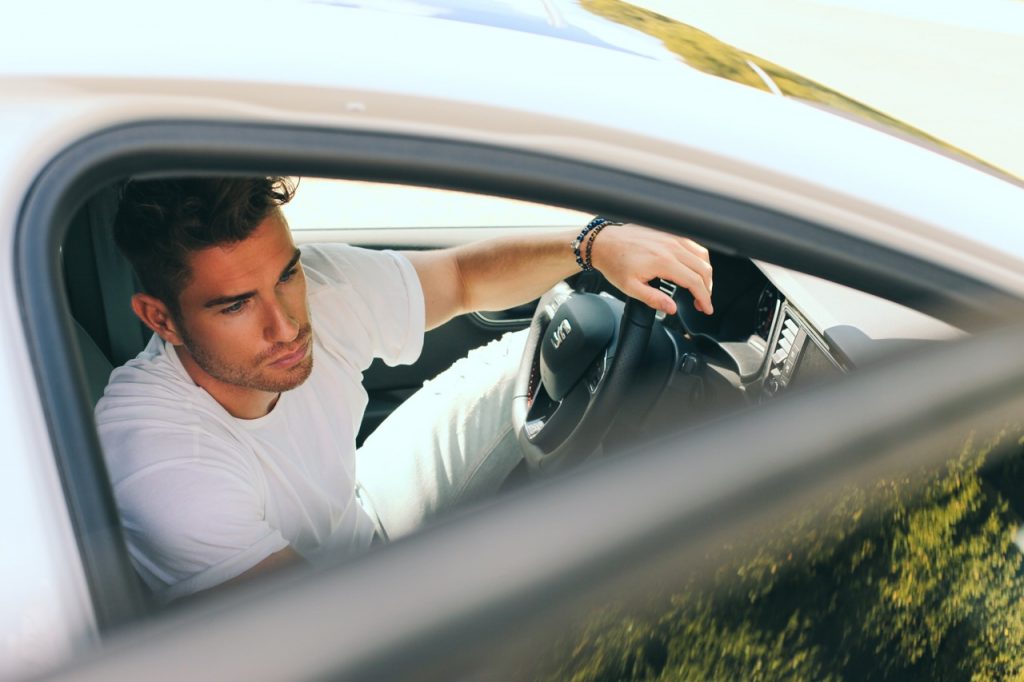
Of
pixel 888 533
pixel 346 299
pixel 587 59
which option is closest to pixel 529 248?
pixel 346 299

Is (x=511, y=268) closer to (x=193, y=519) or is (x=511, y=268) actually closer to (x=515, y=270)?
(x=515, y=270)

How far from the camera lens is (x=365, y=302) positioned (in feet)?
6.37

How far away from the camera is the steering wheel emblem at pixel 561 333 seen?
74.7 inches

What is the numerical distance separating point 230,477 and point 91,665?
739 mm

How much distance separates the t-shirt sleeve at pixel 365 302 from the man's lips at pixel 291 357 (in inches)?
8.6

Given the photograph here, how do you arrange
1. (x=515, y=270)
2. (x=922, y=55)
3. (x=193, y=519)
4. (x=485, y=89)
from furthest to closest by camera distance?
(x=922, y=55), (x=515, y=270), (x=193, y=519), (x=485, y=89)

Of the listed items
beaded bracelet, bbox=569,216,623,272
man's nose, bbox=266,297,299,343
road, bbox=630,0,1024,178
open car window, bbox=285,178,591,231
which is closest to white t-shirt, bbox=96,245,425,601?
man's nose, bbox=266,297,299,343

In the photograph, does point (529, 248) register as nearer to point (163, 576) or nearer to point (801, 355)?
point (801, 355)

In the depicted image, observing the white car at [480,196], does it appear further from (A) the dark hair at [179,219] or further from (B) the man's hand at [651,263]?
(A) the dark hair at [179,219]

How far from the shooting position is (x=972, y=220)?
1105mm

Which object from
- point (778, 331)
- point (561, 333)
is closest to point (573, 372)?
point (561, 333)

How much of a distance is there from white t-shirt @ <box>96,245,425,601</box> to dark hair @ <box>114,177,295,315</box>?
14 cm

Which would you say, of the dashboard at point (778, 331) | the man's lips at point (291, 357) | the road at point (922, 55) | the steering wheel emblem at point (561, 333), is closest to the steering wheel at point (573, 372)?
the steering wheel emblem at point (561, 333)

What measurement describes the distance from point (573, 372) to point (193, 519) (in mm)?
830
